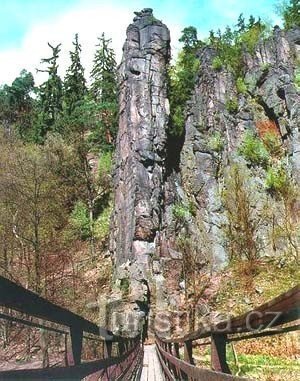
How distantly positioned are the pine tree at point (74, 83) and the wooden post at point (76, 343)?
45922mm

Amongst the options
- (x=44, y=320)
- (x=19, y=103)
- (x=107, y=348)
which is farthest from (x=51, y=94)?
(x=44, y=320)

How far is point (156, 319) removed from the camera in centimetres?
2391

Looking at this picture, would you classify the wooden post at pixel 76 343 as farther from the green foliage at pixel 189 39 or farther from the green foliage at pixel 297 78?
the green foliage at pixel 189 39

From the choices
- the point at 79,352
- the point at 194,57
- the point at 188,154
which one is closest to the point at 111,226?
the point at 188,154

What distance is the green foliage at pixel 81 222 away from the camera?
3462 cm

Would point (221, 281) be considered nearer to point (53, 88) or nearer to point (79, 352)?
point (79, 352)

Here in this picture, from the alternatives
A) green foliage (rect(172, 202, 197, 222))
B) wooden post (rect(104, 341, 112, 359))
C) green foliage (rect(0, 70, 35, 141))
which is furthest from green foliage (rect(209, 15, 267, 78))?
wooden post (rect(104, 341, 112, 359))

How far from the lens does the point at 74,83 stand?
51562 millimetres

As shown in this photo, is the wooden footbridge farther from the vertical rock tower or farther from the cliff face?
the cliff face

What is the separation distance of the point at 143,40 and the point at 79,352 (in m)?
32.8

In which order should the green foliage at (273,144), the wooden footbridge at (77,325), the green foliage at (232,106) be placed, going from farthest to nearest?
1. the green foliage at (232,106)
2. the green foliage at (273,144)
3. the wooden footbridge at (77,325)

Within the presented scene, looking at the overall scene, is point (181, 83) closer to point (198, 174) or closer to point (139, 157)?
point (198, 174)

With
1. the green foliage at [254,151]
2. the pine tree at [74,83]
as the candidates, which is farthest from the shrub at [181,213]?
the pine tree at [74,83]

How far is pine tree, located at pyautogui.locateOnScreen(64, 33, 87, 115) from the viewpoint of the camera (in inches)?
1917
